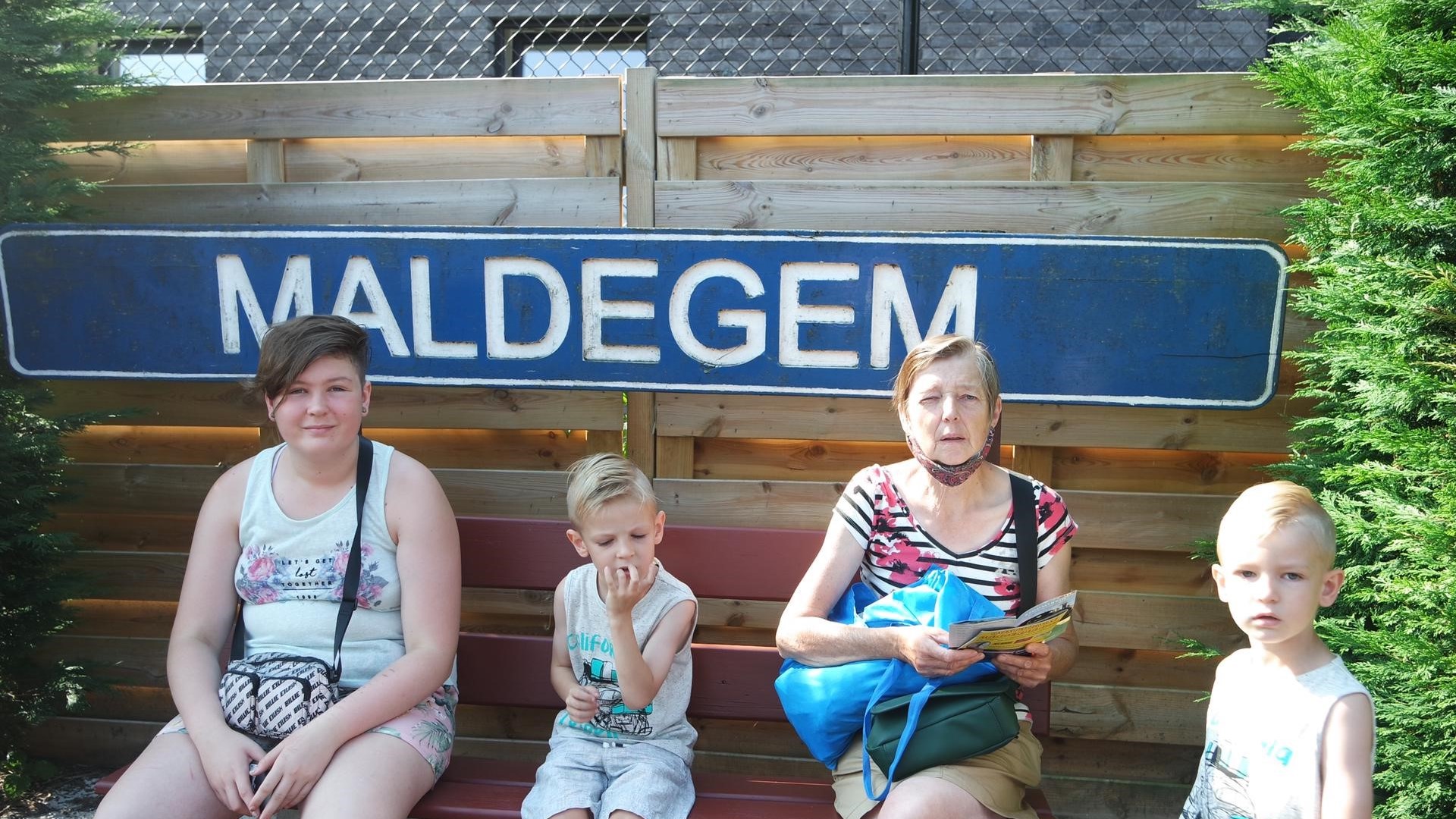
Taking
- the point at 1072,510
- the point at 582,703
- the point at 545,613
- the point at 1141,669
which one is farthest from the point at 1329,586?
the point at 545,613

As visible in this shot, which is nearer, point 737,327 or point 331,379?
point 331,379

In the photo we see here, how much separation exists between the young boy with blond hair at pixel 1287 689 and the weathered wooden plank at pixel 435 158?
6.28 feet

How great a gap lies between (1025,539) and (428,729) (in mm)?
1325

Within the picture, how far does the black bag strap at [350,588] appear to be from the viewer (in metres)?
2.21

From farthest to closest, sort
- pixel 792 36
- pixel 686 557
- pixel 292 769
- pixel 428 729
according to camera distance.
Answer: pixel 792 36 → pixel 686 557 → pixel 428 729 → pixel 292 769

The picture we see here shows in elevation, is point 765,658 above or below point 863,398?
below

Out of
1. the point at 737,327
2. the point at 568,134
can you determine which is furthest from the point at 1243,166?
the point at 568,134

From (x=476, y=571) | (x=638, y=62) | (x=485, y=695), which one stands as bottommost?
(x=485, y=695)

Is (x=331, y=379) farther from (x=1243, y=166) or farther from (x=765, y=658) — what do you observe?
(x=1243, y=166)

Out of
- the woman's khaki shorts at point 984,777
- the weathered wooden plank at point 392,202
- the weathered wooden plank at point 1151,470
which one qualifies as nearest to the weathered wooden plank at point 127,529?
the weathered wooden plank at point 392,202

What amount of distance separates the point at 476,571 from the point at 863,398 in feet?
3.62

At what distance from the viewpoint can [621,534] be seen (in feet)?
6.89

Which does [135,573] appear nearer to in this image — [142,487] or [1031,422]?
[142,487]

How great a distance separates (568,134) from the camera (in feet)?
9.28
